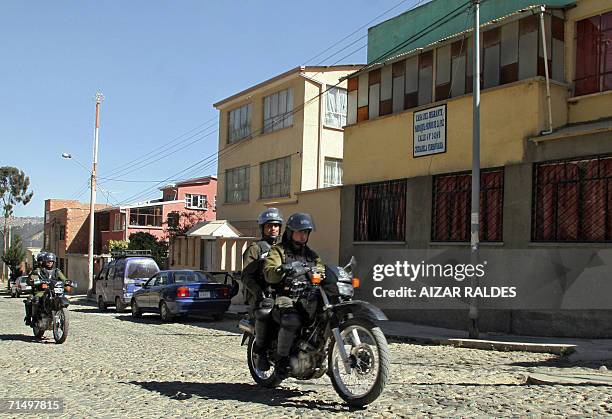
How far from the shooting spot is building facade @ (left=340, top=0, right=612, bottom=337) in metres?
12.8

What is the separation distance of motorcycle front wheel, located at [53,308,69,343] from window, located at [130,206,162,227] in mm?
37177

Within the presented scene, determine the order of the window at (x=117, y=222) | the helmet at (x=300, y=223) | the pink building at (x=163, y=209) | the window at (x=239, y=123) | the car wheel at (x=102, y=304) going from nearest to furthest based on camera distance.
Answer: the helmet at (x=300, y=223)
the car wheel at (x=102, y=304)
the window at (x=239, y=123)
the pink building at (x=163, y=209)
the window at (x=117, y=222)

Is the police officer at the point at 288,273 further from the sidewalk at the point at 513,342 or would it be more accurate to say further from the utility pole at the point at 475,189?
the utility pole at the point at 475,189

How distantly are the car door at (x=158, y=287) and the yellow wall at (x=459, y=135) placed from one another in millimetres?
5741

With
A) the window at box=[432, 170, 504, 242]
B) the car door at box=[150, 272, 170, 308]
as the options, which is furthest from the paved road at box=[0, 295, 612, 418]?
the car door at box=[150, 272, 170, 308]

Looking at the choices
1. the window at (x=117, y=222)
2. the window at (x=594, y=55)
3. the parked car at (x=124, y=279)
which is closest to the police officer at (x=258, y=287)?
the window at (x=594, y=55)

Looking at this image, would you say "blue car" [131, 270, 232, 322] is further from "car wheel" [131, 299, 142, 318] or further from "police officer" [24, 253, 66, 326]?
"police officer" [24, 253, 66, 326]

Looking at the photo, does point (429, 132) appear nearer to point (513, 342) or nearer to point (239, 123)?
point (513, 342)

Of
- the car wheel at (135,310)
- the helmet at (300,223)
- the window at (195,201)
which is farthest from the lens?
the window at (195,201)

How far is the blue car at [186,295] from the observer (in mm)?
17125

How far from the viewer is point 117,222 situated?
5016 centimetres

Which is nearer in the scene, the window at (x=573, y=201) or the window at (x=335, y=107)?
the window at (x=573, y=201)

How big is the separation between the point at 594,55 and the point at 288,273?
10103 mm

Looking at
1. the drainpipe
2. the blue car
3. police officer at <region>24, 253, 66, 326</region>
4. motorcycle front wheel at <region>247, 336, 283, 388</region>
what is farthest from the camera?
the blue car
